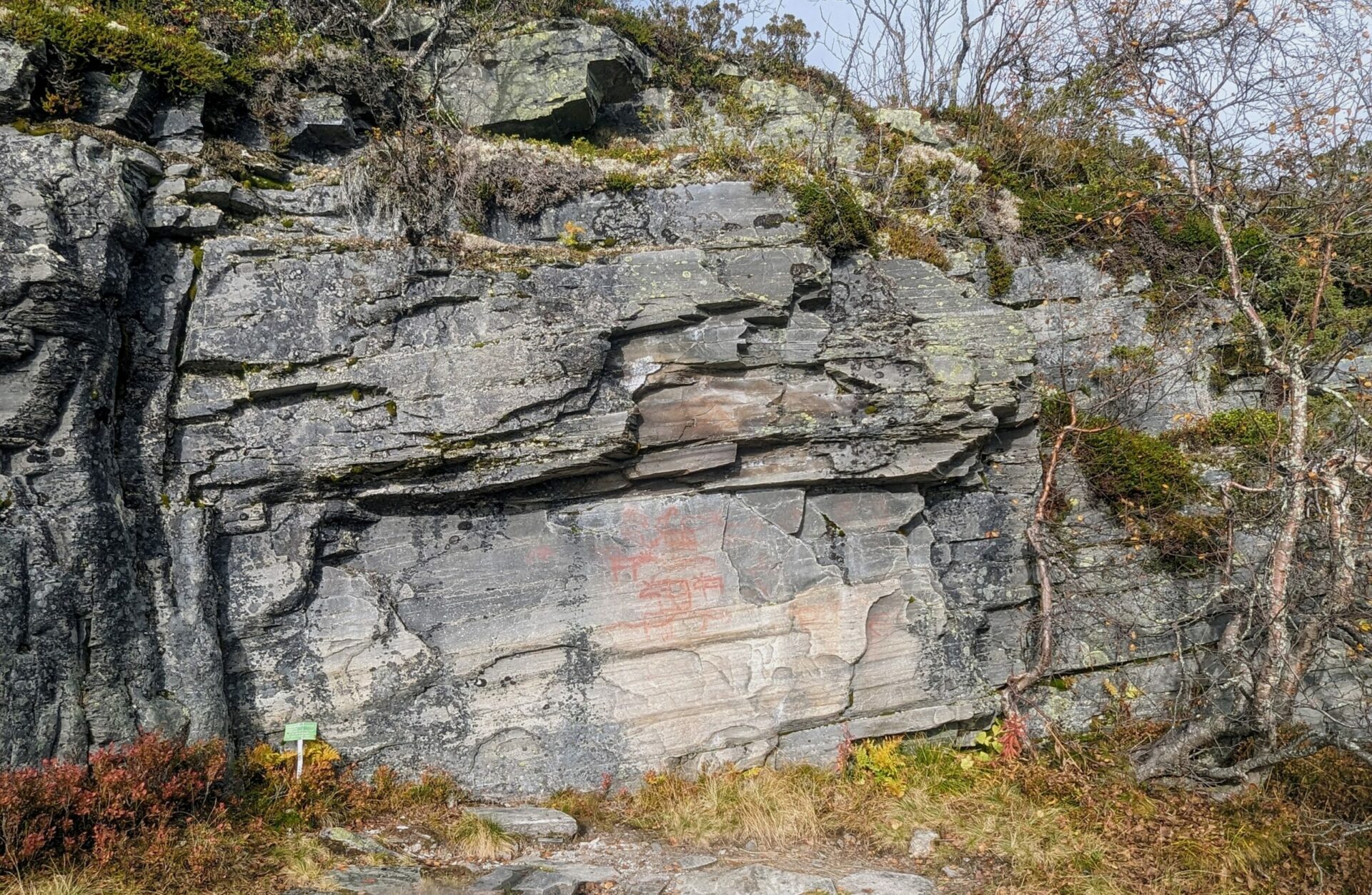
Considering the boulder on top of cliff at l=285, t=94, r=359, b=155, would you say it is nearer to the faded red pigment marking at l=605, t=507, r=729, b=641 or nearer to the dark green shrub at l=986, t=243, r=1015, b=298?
the faded red pigment marking at l=605, t=507, r=729, b=641

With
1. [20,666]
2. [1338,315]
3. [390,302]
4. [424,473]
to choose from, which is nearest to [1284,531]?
[1338,315]

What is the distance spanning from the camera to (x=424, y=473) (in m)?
7.91

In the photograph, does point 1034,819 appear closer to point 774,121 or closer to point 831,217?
point 831,217

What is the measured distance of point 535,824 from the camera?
7.31 meters

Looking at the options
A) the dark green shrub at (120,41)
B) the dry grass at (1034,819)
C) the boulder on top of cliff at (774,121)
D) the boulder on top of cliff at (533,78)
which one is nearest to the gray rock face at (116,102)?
the dark green shrub at (120,41)

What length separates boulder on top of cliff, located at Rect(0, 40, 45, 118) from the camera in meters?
7.52

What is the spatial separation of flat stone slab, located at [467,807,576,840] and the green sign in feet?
5.41

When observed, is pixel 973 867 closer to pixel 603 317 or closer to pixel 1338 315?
pixel 603 317

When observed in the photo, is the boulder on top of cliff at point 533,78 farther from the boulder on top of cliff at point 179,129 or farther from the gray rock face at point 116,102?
the gray rock face at point 116,102

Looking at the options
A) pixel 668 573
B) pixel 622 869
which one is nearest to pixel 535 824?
pixel 622 869

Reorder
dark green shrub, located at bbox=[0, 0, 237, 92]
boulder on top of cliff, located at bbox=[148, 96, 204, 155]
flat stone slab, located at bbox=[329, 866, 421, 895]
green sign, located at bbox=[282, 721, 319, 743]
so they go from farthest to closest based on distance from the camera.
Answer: boulder on top of cliff, located at bbox=[148, 96, 204, 155] < dark green shrub, located at bbox=[0, 0, 237, 92] < green sign, located at bbox=[282, 721, 319, 743] < flat stone slab, located at bbox=[329, 866, 421, 895]

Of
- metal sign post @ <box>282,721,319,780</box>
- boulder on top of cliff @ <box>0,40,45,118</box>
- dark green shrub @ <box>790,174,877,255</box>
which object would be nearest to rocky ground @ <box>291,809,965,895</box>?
metal sign post @ <box>282,721,319,780</box>

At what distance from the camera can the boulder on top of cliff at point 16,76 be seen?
7.52m

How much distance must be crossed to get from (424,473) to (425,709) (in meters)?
2.31
